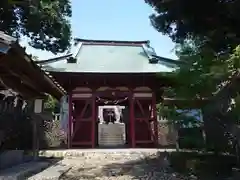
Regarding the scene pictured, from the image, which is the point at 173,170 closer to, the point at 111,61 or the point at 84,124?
the point at 84,124

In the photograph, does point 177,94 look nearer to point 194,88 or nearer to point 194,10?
point 194,88

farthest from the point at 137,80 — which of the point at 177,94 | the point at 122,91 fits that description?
the point at 177,94

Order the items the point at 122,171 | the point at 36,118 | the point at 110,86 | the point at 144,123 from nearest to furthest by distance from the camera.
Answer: the point at 122,171, the point at 36,118, the point at 110,86, the point at 144,123

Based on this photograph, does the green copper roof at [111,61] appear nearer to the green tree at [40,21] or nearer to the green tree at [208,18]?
the green tree at [40,21]

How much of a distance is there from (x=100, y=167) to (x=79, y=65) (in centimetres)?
703

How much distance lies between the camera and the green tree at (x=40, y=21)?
13102 millimetres

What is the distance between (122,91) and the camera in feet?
43.1

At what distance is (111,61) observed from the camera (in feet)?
47.1

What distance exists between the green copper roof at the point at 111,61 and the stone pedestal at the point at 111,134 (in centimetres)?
501

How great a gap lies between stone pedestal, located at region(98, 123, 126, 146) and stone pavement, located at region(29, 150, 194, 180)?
278 inches

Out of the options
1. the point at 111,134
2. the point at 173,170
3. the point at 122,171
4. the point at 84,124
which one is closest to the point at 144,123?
the point at 84,124

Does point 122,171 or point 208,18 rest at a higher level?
point 208,18

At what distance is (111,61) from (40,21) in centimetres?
403

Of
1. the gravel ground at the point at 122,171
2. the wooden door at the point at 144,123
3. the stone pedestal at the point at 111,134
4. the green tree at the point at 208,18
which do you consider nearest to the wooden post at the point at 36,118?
the gravel ground at the point at 122,171
